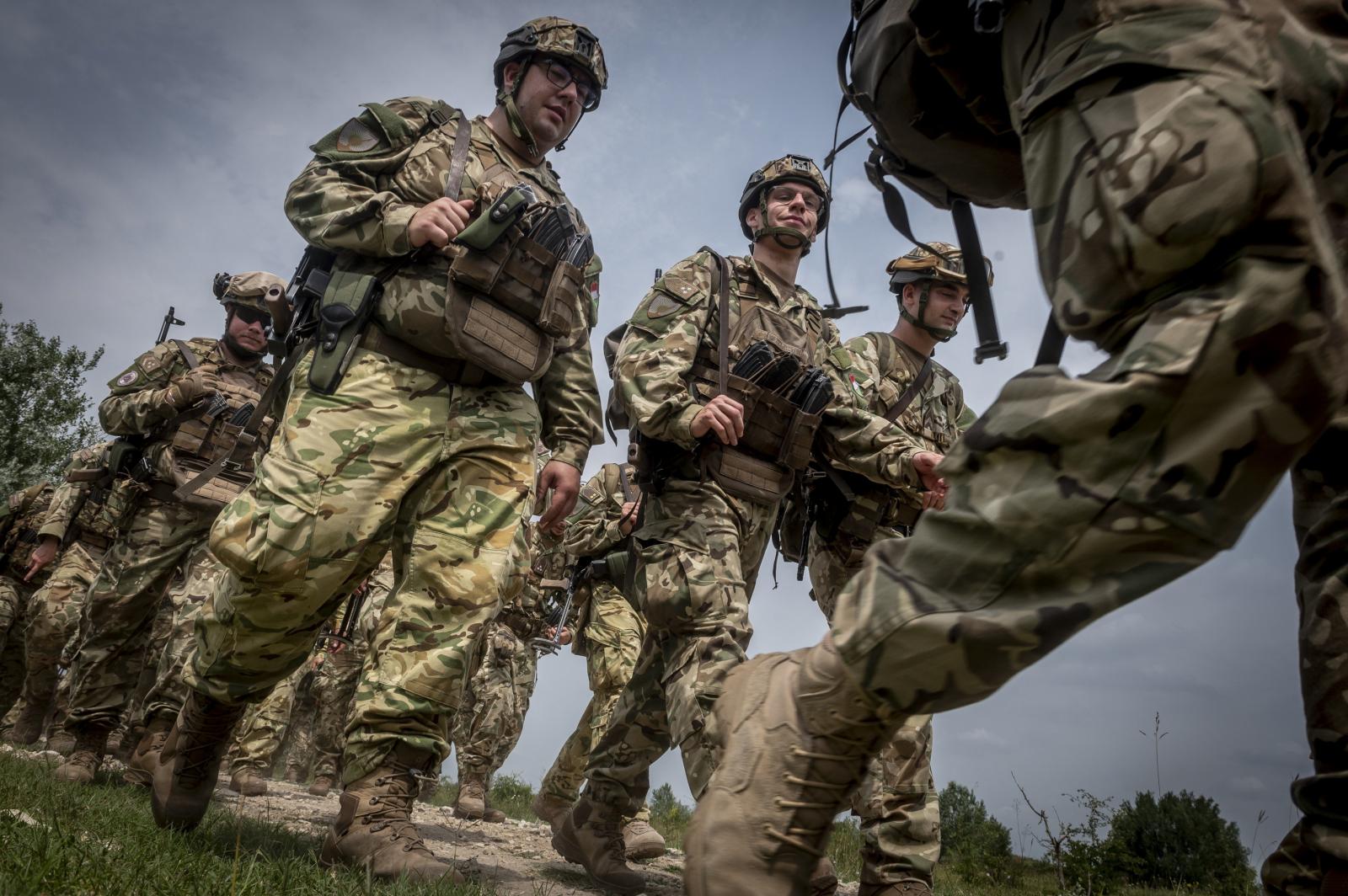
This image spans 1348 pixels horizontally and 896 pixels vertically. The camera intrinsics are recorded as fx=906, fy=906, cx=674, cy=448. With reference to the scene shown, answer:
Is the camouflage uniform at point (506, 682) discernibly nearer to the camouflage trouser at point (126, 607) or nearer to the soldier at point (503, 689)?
the soldier at point (503, 689)

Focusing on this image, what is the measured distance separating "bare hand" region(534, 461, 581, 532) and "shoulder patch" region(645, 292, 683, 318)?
1.03 metres

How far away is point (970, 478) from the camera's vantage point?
1.22 metres

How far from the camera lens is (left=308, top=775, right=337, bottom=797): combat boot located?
326 inches

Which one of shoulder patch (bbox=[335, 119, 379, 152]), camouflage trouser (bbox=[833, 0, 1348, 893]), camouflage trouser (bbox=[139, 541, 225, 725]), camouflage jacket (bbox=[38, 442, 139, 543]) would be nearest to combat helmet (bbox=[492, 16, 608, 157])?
shoulder patch (bbox=[335, 119, 379, 152])

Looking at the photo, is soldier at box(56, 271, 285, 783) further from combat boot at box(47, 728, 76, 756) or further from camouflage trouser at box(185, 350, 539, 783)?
camouflage trouser at box(185, 350, 539, 783)

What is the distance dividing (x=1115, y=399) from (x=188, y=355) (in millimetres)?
7214

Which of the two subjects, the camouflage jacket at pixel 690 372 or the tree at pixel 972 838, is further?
the tree at pixel 972 838

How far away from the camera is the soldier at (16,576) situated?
29.6ft

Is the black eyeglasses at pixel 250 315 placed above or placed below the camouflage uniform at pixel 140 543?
above

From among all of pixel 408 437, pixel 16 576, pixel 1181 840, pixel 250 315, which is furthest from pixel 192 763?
pixel 1181 840

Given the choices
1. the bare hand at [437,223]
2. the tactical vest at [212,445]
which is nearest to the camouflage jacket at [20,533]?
the tactical vest at [212,445]

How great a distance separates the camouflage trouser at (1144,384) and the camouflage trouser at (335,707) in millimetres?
8584

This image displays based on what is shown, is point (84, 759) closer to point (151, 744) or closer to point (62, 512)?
point (151, 744)

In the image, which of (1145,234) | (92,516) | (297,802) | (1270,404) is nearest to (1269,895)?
(1270,404)
